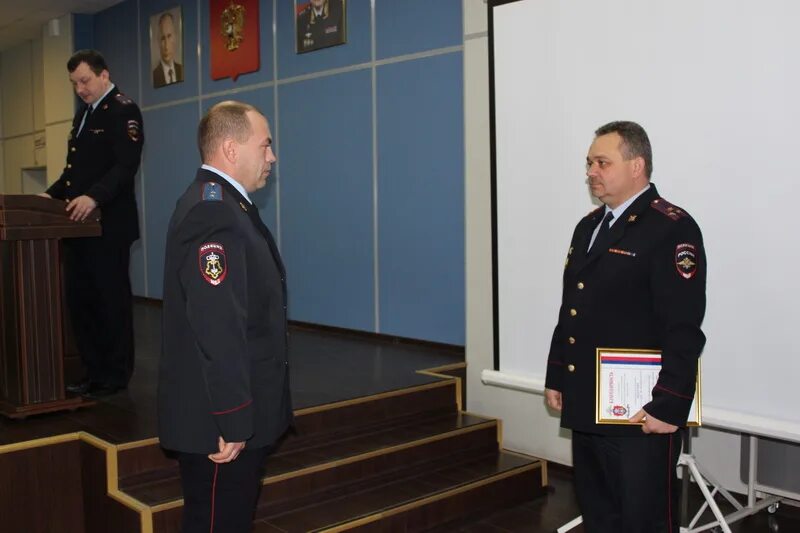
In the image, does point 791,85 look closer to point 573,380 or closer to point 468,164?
point 573,380

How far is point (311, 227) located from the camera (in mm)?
5961

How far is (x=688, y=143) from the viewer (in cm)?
314

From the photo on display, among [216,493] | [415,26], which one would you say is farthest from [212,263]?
[415,26]

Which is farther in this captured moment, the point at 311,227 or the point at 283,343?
the point at 311,227

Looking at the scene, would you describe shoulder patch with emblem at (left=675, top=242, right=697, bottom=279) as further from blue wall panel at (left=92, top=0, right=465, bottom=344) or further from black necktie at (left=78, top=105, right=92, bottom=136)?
blue wall panel at (left=92, top=0, right=465, bottom=344)

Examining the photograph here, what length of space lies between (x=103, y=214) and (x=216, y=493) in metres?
2.12

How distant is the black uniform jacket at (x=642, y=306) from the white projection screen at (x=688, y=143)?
100 cm

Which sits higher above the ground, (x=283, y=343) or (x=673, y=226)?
(x=673, y=226)

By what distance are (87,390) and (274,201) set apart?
2.81m

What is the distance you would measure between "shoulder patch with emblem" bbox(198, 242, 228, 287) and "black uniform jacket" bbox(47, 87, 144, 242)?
1.99 meters

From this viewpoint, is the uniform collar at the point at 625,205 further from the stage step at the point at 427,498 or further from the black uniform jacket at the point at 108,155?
the black uniform jacket at the point at 108,155

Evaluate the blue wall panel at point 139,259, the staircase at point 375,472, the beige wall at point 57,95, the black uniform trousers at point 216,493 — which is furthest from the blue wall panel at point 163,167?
the black uniform trousers at point 216,493

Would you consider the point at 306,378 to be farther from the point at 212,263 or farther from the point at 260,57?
the point at 260,57

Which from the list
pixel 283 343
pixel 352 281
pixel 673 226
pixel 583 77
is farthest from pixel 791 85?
pixel 352 281
